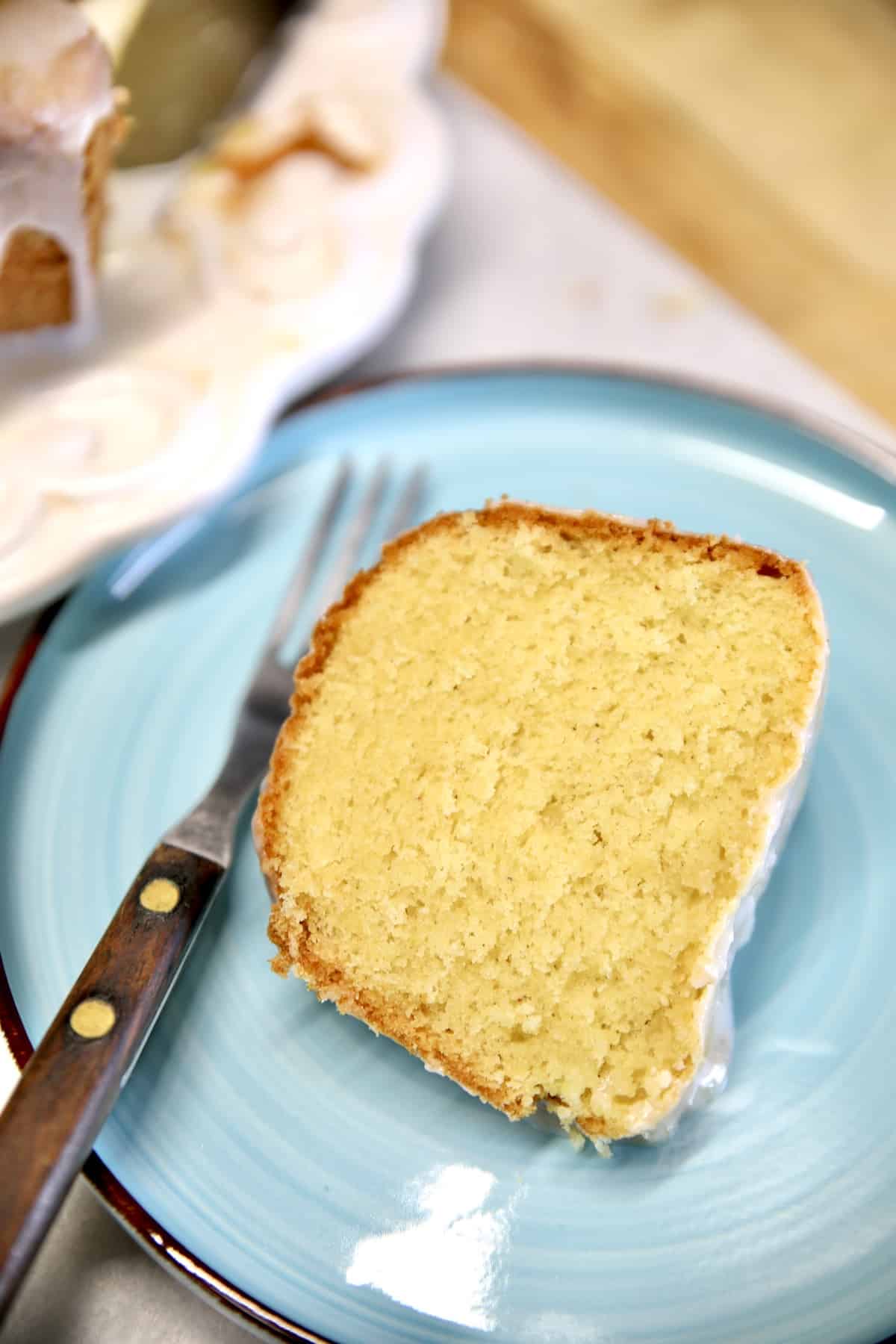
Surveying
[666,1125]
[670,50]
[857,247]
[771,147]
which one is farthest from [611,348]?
[666,1125]

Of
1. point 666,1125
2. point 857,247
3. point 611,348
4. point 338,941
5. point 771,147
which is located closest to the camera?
point 666,1125

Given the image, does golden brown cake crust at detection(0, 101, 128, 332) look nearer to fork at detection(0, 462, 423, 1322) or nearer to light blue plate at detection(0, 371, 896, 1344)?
light blue plate at detection(0, 371, 896, 1344)

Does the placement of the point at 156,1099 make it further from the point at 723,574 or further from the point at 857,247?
the point at 857,247

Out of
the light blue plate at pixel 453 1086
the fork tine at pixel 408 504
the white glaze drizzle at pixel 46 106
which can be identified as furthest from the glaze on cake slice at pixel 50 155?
the fork tine at pixel 408 504

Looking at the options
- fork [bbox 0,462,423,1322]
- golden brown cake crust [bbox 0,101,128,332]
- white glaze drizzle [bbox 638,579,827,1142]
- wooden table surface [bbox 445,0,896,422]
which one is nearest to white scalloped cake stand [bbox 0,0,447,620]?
golden brown cake crust [bbox 0,101,128,332]

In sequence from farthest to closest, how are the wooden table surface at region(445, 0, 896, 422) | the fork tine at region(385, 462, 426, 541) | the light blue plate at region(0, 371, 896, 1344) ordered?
1. the wooden table surface at region(445, 0, 896, 422)
2. the fork tine at region(385, 462, 426, 541)
3. the light blue plate at region(0, 371, 896, 1344)

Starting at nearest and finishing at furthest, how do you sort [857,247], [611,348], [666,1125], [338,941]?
[666,1125] → [338,941] → [611,348] → [857,247]

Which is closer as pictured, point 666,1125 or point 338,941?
point 666,1125

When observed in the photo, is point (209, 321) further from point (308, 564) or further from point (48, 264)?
point (308, 564)
